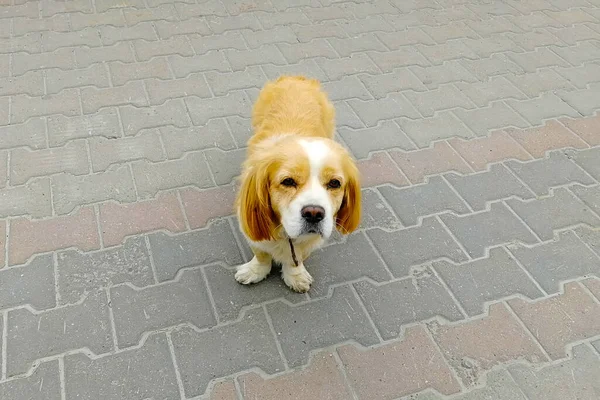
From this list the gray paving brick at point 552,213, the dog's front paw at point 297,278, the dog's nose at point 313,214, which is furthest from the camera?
the gray paving brick at point 552,213

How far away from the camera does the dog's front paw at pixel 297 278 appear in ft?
8.82

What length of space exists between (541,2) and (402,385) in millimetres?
5481

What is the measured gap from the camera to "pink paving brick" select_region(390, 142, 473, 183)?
3.57 meters

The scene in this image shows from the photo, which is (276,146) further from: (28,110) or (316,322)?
(28,110)

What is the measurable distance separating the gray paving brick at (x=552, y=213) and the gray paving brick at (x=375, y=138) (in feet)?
2.99

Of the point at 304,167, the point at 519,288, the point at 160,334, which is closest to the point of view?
the point at 304,167

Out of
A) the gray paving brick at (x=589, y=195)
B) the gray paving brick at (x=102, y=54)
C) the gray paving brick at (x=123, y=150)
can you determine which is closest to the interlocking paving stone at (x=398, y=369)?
the gray paving brick at (x=589, y=195)

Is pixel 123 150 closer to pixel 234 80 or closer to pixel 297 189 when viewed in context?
pixel 234 80

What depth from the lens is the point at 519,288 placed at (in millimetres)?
2850

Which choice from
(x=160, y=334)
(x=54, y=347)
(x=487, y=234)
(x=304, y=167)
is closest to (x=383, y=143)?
(x=487, y=234)

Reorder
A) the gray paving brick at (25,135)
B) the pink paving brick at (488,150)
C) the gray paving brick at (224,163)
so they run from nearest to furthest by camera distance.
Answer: the gray paving brick at (224,163) < the gray paving brick at (25,135) < the pink paving brick at (488,150)

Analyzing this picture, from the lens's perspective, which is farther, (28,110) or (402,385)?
(28,110)

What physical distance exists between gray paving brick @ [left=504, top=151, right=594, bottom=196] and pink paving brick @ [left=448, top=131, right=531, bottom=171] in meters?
0.09

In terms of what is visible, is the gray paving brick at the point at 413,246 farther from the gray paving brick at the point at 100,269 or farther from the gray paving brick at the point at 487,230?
the gray paving brick at the point at 100,269
